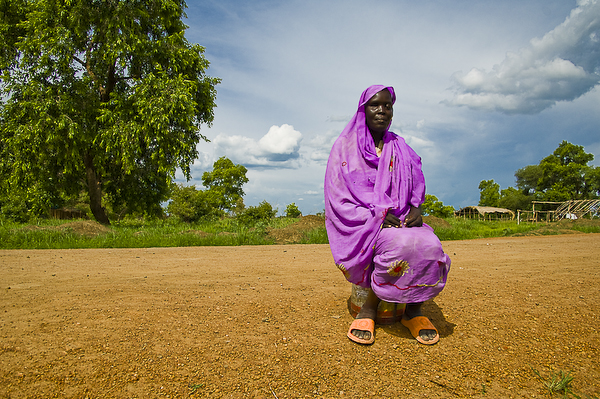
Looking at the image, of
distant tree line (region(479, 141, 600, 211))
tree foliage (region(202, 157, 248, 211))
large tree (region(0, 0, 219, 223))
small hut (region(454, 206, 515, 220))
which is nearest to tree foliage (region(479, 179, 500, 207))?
distant tree line (region(479, 141, 600, 211))

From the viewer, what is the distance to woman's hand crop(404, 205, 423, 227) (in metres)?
2.93

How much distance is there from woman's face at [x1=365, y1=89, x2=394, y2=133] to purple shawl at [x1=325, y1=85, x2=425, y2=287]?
46 millimetres

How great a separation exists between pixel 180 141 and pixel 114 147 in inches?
108

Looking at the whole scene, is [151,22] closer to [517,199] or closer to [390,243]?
[390,243]

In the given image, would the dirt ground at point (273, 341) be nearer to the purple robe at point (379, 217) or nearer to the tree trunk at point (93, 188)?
the purple robe at point (379, 217)

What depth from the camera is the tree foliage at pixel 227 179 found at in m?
35.3

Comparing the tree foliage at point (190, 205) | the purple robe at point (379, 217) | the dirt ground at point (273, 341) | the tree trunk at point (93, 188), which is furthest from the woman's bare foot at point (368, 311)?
the tree foliage at point (190, 205)

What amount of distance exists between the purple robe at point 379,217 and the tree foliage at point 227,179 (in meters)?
32.3

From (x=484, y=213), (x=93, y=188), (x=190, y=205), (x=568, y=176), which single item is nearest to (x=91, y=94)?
(x=93, y=188)

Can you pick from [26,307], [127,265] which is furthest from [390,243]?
[127,265]

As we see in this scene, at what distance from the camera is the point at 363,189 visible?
304 centimetres

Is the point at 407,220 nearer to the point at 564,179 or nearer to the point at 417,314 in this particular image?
the point at 417,314

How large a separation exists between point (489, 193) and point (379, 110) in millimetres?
62790

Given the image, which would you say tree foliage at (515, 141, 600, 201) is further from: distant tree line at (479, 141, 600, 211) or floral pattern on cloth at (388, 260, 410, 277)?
floral pattern on cloth at (388, 260, 410, 277)
